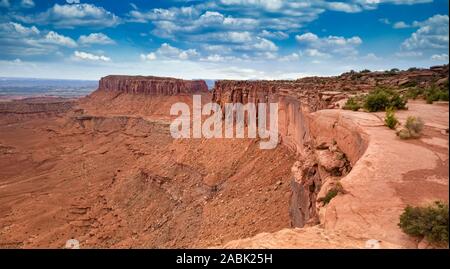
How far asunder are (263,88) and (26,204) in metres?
26.2

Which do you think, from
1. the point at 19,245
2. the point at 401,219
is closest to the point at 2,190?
the point at 19,245

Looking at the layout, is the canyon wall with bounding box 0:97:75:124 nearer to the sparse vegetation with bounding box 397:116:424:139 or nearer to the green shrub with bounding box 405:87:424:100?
the green shrub with bounding box 405:87:424:100

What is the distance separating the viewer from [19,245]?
28375 mm

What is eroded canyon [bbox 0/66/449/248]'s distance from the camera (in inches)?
326

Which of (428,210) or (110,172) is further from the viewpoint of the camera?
(110,172)

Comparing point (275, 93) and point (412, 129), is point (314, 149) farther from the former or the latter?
point (275, 93)

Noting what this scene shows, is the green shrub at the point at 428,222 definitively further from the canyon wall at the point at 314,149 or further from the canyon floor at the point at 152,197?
the canyon floor at the point at 152,197

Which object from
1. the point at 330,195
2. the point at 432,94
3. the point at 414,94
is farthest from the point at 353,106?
the point at 330,195

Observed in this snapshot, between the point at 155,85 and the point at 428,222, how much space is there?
274ft

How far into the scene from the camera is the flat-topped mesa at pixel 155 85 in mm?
84938

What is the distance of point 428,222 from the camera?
6.55 m

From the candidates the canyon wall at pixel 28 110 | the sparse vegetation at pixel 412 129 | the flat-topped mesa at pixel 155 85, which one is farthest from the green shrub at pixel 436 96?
the canyon wall at pixel 28 110

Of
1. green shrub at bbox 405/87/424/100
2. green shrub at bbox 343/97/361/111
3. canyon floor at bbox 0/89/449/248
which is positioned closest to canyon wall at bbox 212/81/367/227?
canyon floor at bbox 0/89/449/248
